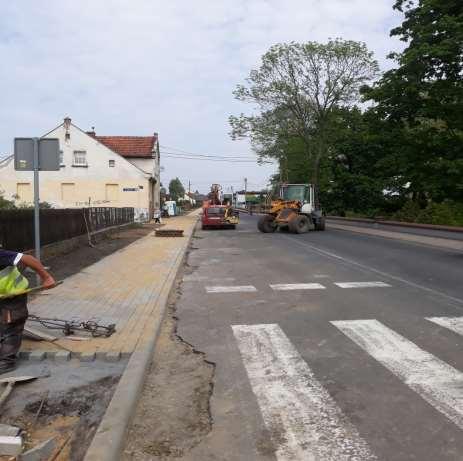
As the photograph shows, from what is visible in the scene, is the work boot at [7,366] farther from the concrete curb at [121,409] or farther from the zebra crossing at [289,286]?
the zebra crossing at [289,286]

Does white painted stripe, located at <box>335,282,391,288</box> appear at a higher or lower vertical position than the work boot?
lower

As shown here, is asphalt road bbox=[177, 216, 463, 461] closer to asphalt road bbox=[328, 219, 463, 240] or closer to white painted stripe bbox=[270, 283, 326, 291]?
white painted stripe bbox=[270, 283, 326, 291]

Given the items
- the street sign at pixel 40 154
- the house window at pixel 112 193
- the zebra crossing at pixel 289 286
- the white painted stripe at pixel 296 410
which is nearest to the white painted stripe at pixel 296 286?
the zebra crossing at pixel 289 286

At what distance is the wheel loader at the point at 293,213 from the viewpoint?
27092 millimetres

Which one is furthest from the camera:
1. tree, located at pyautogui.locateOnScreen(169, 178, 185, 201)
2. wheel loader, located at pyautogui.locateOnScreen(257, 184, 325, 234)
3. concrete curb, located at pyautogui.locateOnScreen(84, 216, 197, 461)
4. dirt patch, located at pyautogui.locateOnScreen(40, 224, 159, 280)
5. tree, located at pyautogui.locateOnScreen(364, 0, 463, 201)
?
tree, located at pyautogui.locateOnScreen(169, 178, 185, 201)

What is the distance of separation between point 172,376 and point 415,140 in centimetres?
2362

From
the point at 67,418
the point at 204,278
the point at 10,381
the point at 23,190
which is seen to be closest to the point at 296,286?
the point at 204,278

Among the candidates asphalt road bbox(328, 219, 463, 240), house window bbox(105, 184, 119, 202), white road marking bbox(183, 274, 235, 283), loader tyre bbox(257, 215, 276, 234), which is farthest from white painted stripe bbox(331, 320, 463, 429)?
house window bbox(105, 184, 119, 202)

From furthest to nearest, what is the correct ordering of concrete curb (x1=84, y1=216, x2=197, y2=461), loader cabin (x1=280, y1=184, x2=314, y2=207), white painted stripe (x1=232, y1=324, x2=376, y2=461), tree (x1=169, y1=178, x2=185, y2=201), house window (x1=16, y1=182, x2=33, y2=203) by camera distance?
tree (x1=169, y1=178, x2=185, y2=201) → house window (x1=16, y1=182, x2=33, y2=203) → loader cabin (x1=280, y1=184, x2=314, y2=207) → white painted stripe (x1=232, y1=324, x2=376, y2=461) → concrete curb (x1=84, y1=216, x2=197, y2=461)

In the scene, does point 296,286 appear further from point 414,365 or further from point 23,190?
point 23,190

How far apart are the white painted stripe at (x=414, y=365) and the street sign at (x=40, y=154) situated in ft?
17.3

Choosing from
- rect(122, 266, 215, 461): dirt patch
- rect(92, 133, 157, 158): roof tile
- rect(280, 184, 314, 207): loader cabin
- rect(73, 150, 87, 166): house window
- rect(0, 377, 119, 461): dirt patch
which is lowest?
rect(122, 266, 215, 461): dirt patch

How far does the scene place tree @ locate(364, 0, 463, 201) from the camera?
23.7 meters

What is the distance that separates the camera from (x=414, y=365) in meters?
5.23
